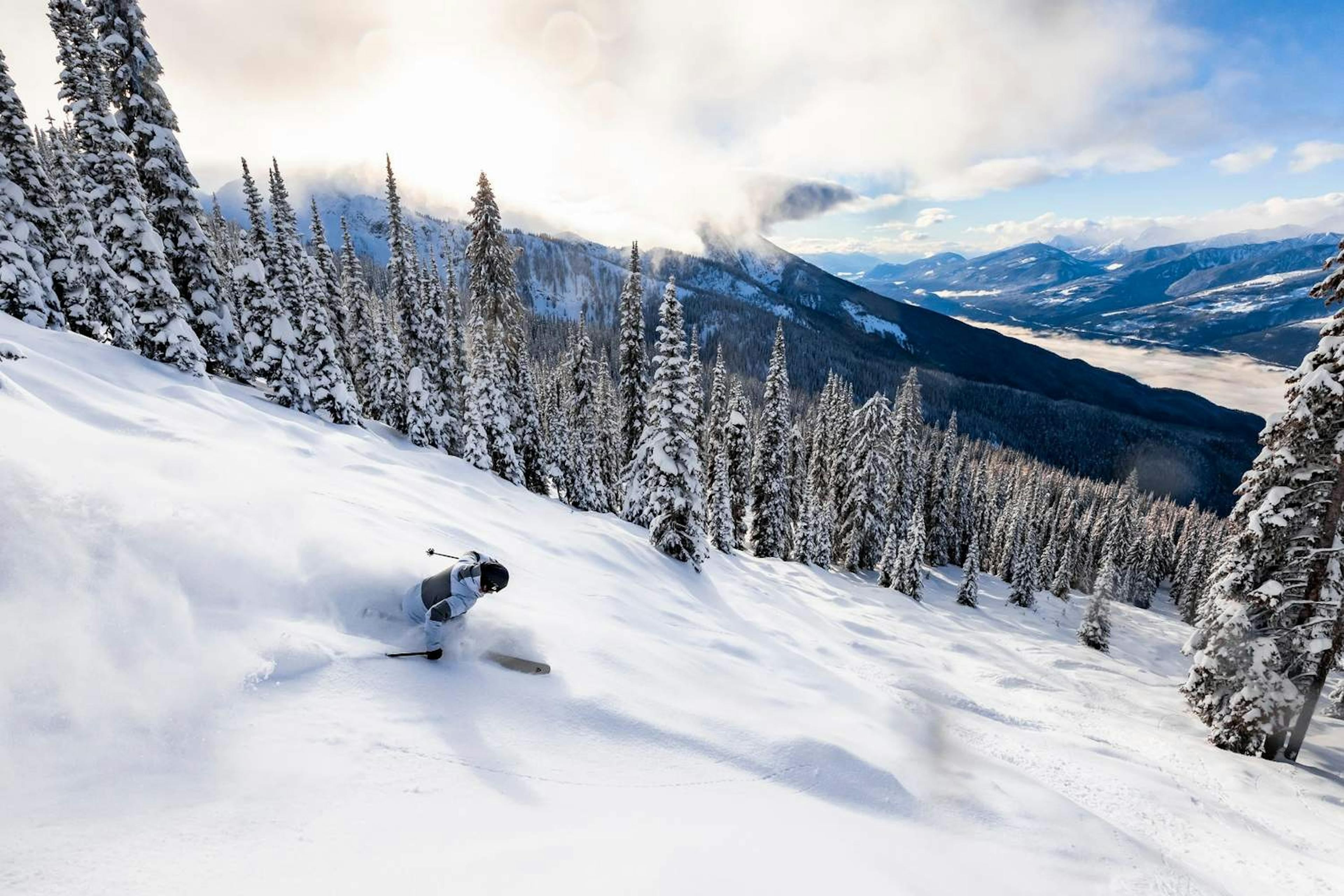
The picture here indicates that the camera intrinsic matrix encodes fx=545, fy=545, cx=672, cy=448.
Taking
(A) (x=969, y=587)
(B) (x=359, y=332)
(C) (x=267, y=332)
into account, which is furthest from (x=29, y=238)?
(A) (x=969, y=587)

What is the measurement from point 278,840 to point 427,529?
22.3 feet

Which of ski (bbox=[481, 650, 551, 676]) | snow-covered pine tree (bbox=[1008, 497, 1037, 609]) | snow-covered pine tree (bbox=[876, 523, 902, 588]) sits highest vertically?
ski (bbox=[481, 650, 551, 676])

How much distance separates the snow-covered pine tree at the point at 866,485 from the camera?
46750 millimetres

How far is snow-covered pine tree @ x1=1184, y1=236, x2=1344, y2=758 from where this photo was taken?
623 inches

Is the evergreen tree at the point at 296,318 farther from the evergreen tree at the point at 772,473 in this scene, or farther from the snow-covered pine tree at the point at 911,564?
the snow-covered pine tree at the point at 911,564

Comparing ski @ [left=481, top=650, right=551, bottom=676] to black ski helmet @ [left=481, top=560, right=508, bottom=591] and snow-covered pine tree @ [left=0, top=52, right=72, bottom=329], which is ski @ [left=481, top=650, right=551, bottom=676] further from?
snow-covered pine tree @ [left=0, top=52, right=72, bottom=329]

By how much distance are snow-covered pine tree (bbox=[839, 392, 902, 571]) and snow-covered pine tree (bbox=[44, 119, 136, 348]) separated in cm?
4490

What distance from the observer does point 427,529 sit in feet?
34.7

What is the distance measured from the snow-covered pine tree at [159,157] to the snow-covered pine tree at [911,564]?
141 feet

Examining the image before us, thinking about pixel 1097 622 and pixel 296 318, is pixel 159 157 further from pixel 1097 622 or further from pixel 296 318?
pixel 1097 622

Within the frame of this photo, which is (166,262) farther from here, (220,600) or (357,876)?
(357,876)

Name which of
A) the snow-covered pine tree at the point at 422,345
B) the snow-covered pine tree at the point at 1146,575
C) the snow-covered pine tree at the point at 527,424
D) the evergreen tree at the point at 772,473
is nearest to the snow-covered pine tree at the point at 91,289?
the snow-covered pine tree at the point at 422,345

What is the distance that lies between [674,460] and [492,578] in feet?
55.5

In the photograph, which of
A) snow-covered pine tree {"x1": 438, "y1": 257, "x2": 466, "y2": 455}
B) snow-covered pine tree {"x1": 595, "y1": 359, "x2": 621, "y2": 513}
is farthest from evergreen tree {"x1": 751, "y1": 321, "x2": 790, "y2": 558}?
snow-covered pine tree {"x1": 438, "y1": 257, "x2": 466, "y2": 455}
